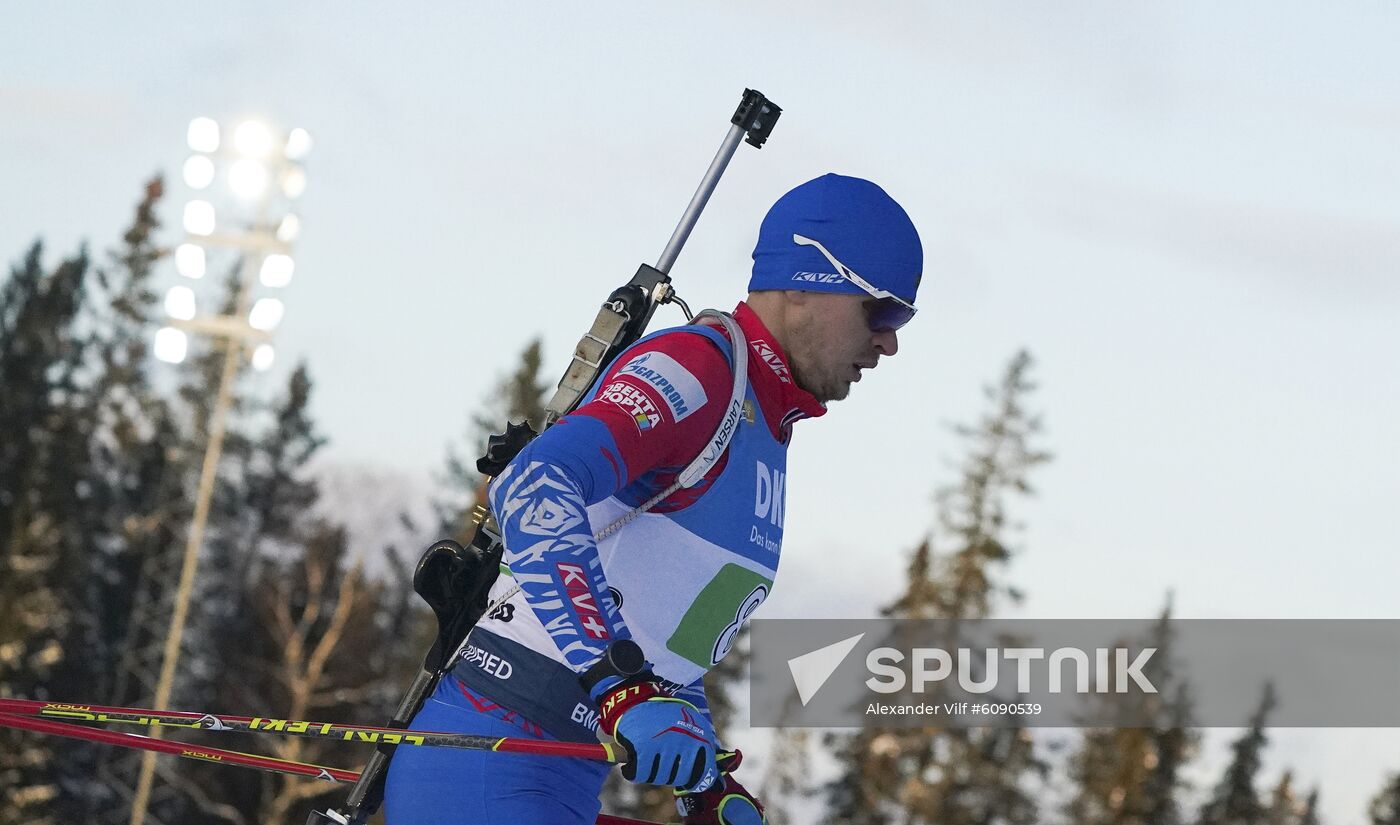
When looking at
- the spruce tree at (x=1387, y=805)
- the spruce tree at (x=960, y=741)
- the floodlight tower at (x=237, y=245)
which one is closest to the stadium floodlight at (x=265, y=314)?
the floodlight tower at (x=237, y=245)

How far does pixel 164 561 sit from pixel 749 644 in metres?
20.8

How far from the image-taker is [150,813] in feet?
148

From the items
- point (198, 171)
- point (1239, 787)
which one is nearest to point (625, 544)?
point (198, 171)

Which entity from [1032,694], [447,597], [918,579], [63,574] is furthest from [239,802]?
[447,597]

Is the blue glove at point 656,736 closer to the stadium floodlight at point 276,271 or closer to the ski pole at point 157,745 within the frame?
the ski pole at point 157,745

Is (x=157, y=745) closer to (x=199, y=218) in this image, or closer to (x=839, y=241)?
(x=839, y=241)

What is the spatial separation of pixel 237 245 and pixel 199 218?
65cm

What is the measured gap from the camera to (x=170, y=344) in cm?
2420

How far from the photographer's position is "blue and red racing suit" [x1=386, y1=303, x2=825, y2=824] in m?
3.73

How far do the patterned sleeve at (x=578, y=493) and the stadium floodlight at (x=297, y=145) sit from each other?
22997 mm

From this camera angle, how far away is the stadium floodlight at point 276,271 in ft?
84.7

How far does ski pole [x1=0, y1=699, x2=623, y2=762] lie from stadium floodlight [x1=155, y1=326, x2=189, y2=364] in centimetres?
1996

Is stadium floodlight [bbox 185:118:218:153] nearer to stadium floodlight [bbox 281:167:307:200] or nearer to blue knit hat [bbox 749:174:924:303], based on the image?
stadium floodlight [bbox 281:167:307:200]

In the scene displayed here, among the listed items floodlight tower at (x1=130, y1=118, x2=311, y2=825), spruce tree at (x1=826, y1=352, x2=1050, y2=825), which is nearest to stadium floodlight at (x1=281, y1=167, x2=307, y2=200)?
floodlight tower at (x1=130, y1=118, x2=311, y2=825)
